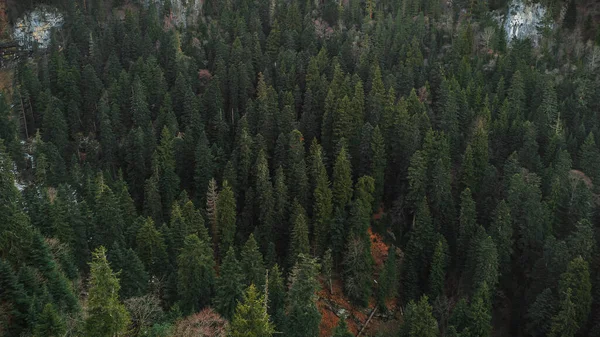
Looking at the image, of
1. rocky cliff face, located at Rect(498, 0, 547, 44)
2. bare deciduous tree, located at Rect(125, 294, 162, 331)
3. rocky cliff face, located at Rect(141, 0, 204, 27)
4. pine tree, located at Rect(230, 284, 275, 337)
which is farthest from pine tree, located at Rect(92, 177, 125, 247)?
rocky cliff face, located at Rect(498, 0, 547, 44)

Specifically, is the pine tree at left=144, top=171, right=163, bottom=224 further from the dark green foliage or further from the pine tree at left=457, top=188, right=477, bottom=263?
the pine tree at left=457, top=188, right=477, bottom=263

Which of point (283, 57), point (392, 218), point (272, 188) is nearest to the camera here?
point (272, 188)

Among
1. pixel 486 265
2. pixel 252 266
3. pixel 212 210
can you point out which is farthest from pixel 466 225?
pixel 212 210

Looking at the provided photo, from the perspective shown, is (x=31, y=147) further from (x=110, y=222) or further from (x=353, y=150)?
(x=353, y=150)

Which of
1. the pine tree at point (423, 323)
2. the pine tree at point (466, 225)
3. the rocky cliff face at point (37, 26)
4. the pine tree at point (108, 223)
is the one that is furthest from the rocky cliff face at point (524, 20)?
the rocky cliff face at point (37, 26)

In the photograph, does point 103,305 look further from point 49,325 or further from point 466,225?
point 466,225

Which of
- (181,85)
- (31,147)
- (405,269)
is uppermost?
(181,85)

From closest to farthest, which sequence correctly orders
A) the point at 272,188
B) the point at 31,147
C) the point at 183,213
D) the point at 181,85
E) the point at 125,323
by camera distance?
the point at 125,323, the point at 183,213, the point at 272,188, the point at 31,147, the point at 181,85

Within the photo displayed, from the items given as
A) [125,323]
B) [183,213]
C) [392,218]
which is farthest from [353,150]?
[125,323]
